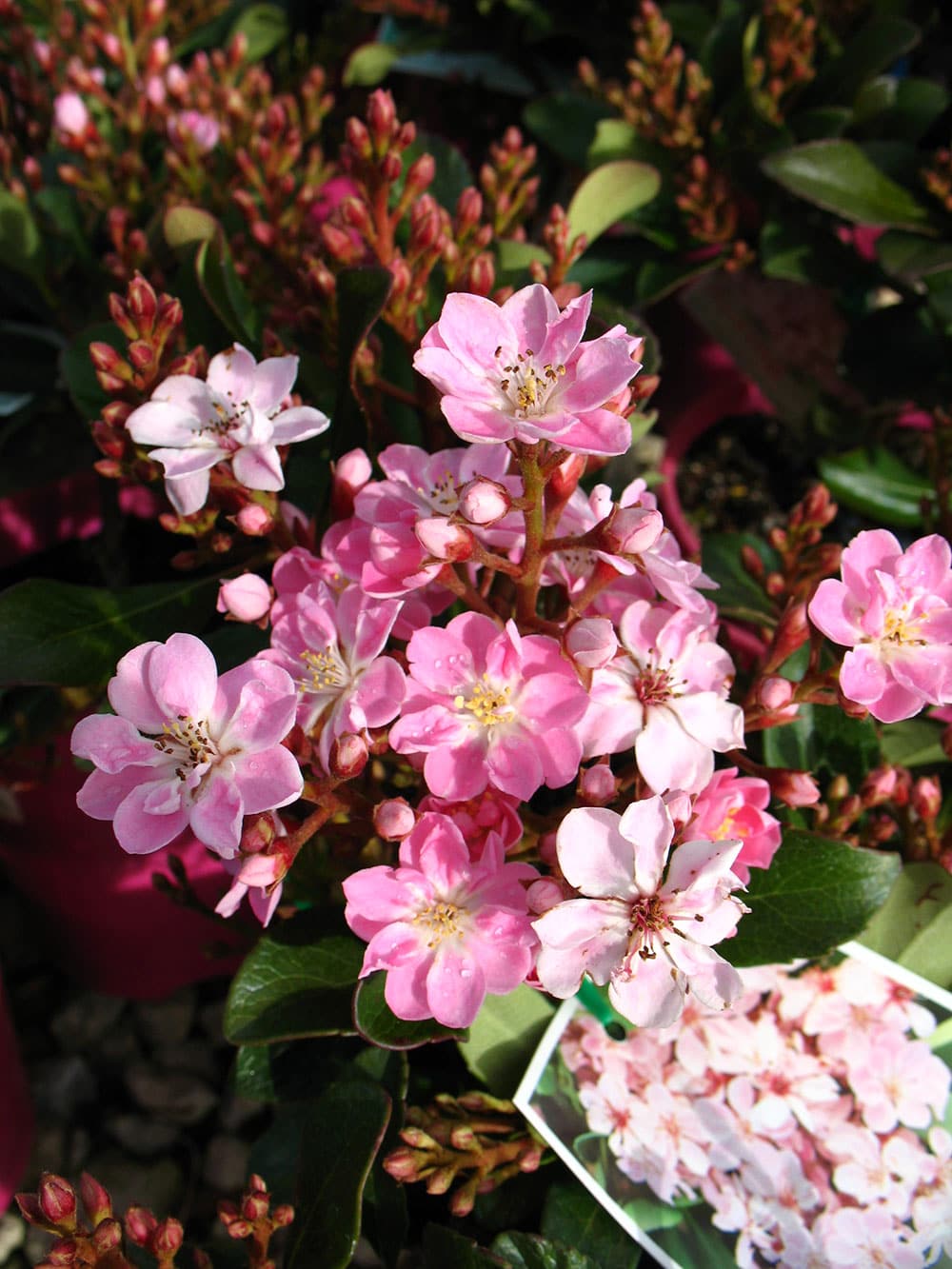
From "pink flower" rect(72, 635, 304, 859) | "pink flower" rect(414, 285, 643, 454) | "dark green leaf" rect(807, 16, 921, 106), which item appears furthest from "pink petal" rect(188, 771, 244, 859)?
"dark green leaf" rect(807, 16, 921, 106)

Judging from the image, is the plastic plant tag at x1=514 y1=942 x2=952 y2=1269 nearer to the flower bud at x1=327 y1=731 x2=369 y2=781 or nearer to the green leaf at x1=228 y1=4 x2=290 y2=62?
the flower bud at x1=327 y1=731 x2=369 y2=781

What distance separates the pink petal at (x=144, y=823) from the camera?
1.91 feet

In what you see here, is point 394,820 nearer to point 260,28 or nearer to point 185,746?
point 185,746

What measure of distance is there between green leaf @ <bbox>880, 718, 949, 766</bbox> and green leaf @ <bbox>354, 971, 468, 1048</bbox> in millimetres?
516

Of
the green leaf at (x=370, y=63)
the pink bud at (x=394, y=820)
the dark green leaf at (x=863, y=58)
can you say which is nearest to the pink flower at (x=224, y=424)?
the pink bud at (x=394, y=820)

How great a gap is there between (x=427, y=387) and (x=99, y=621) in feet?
1.10

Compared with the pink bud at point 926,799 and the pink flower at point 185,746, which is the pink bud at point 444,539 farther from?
the pink bud at point 926,799

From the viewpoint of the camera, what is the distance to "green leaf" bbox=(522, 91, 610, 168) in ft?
4.93

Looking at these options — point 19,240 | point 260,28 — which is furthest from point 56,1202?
point 260,28

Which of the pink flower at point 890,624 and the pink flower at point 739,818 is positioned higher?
the pink flower at point 890,624

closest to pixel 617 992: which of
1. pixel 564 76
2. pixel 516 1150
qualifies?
pixel 516 1150

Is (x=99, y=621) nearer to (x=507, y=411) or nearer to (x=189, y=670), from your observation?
(x=189, y=670)

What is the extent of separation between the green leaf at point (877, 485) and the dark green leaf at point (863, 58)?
1.60 ft

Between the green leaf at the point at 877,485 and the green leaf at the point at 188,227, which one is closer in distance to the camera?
the green leaf at the point at 188,227
